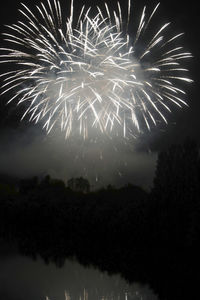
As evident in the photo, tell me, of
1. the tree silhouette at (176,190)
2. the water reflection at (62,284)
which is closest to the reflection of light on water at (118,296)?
the water reflection at (62,284)

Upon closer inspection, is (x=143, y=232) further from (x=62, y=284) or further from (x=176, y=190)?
(x=62, y=284)

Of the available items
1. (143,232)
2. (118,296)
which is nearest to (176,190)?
(143,232)

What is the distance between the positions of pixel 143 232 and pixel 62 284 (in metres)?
22.3

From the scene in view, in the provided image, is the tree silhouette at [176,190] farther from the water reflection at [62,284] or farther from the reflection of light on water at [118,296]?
the reflection of light on water at [118,296]

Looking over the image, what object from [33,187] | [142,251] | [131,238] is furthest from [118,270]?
[33,187]

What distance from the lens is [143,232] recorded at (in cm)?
5350

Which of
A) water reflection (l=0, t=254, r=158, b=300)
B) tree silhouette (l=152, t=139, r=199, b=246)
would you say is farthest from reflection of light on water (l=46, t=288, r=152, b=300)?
tree silhouette (l=152, t=139, r=199, b=246)

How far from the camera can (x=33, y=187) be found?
393 feet

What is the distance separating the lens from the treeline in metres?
38.1

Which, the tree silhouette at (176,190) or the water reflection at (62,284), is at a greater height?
the tree silhouette at (176,190)

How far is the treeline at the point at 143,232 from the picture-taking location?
38125mm

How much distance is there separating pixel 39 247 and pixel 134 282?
27.4m

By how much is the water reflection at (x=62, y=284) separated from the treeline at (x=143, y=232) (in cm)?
175

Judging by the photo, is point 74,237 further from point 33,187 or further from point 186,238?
point 33,187
